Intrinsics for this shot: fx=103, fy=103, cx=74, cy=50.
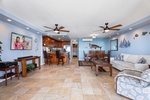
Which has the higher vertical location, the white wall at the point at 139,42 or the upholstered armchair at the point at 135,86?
the white wall at the point at 139,42

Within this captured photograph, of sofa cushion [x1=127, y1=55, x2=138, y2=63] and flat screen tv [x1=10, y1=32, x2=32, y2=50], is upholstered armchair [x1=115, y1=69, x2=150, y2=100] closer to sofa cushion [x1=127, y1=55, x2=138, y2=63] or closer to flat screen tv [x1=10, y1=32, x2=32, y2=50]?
sofa cushion [x1=127, y1=55, x2=138, y2=63]

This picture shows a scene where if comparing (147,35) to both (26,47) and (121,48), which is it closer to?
(121,48)

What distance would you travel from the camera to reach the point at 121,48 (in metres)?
7.48

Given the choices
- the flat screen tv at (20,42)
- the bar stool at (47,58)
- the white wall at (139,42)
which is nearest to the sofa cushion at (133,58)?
the white wall at (139,42)

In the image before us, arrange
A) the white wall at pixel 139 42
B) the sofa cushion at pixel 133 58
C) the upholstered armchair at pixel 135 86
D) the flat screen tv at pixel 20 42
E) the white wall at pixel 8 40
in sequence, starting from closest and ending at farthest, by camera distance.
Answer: the upholstered armchair at pixel 135 86, the white wall at pixel 8 40, the flat screen tv at pixel 20 42, the white wall at pixel 139 42, the sofa cushion at pixel 133 58

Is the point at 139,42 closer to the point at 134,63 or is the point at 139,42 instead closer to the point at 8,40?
the point at 134,63

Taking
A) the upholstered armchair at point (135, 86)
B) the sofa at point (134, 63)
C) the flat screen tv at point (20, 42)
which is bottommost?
the upholstered armchair at point (135, 86)

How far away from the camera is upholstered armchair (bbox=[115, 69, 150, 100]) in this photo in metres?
2.22

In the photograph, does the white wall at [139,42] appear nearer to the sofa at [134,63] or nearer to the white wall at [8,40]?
the sofa at [134,63]

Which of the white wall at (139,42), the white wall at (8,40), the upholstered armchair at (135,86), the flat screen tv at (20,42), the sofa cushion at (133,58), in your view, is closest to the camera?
the upholstered armchair at (135,86)

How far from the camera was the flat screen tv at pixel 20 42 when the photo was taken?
4543 mm

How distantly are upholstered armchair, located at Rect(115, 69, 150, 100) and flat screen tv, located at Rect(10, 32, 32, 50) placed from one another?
4410mm

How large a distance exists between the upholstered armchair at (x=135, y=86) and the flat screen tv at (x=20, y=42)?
14.5 feet

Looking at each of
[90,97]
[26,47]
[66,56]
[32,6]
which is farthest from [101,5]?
[66,56]
